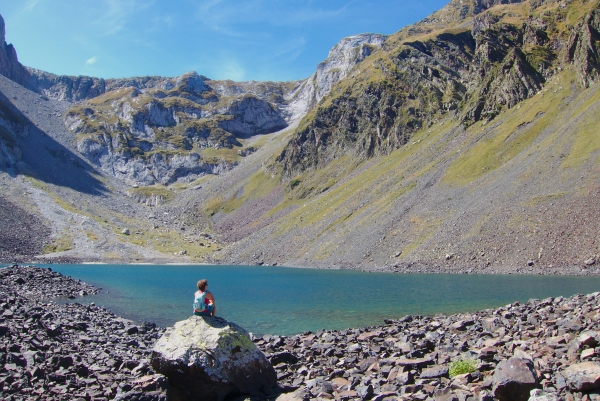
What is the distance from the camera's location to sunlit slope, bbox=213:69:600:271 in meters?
68.6

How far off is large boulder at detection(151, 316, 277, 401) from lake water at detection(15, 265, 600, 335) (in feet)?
54.0

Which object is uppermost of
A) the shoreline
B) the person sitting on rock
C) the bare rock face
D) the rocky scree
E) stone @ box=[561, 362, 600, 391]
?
the bare rock face

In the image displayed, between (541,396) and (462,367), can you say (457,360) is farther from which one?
(541,396)

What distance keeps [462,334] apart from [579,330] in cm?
712

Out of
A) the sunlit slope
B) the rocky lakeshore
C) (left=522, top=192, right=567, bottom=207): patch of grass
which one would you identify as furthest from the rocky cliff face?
the rocky lakeshore

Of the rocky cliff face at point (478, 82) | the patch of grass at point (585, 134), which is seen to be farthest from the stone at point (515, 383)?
the rocky cliff face at point (478, 82)

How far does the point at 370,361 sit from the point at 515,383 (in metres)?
8.34

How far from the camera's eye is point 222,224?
188 m

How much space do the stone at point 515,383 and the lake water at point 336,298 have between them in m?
21.9

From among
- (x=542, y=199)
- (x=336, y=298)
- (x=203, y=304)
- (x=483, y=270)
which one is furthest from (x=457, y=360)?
(x=542, y=199)

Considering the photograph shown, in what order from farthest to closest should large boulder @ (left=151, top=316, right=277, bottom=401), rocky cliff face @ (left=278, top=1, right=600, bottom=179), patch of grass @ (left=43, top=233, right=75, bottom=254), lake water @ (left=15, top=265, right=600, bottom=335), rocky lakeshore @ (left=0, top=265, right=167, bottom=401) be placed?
patch of grass @ (left=43, top=233, right=75, bottom=254) → rocky cliff face @ (left=278, top=1, right=600, bottom=179) → lake water @ (left=15, top=265, right=600, bottom=335) → rocky lakeshore @ (left=0, top=265, right=167, bottom=401) → large boulder @ (left=151, top=316, right=277, bottom=401)

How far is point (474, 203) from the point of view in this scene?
3366 inches

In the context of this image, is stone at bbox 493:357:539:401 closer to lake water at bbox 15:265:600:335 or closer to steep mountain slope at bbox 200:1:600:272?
lake water at bbox 15:265:600:335

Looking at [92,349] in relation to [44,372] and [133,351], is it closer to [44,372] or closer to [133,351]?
[133,351]
